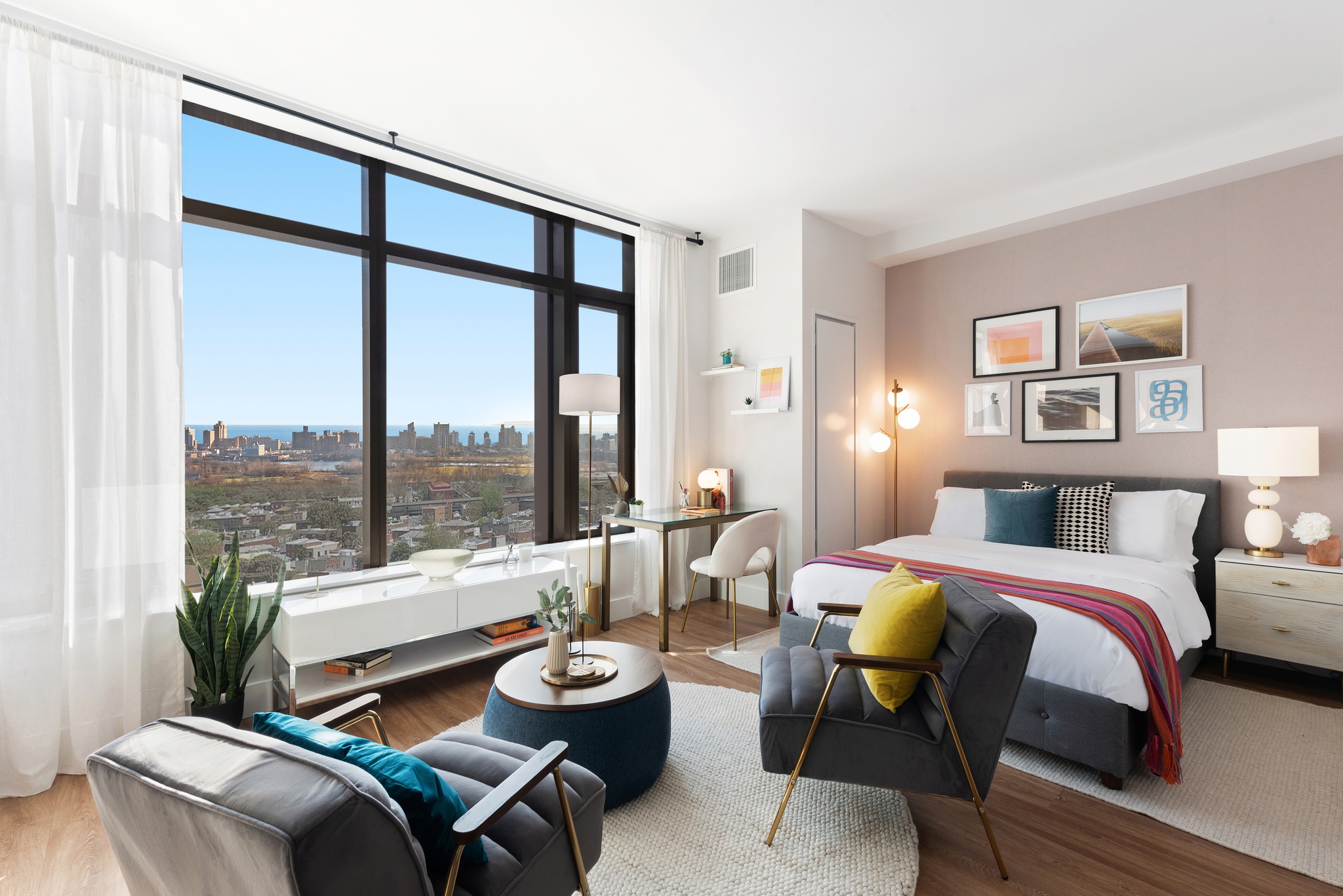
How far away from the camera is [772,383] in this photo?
462cm

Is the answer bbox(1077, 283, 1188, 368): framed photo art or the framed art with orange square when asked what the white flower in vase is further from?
the framed art with orange square

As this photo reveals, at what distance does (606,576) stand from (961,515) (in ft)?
8.03

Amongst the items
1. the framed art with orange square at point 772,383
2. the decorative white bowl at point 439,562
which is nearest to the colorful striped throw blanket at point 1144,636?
the framed art with orange square at point 772,383

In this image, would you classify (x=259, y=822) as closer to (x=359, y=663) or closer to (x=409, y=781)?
(x=409, y=781)

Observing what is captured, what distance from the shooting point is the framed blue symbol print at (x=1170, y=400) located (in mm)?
3740

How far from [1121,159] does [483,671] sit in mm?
4730

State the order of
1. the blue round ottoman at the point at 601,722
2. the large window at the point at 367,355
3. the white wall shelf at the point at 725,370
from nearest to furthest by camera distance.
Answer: the blue round ottoman at the point at 601,722 → the large window at the point at 367,355 → the white wall shelf at the point at 725,370

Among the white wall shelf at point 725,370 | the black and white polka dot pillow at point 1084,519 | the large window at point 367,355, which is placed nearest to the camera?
the large window at point 367,355

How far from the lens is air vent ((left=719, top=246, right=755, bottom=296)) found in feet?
15.7

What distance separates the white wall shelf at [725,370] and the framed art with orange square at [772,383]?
13 centimetres

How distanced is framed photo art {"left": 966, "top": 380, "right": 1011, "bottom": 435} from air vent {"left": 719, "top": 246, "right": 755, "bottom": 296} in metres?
1.85

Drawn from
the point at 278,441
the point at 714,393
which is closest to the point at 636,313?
the point at 714,393

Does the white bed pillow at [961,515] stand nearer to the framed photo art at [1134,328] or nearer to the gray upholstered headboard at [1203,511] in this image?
the gray upholstered headboard at [1203,511]

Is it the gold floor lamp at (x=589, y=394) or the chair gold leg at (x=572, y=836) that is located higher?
the gold floor lamp at (x=589, y=394)
